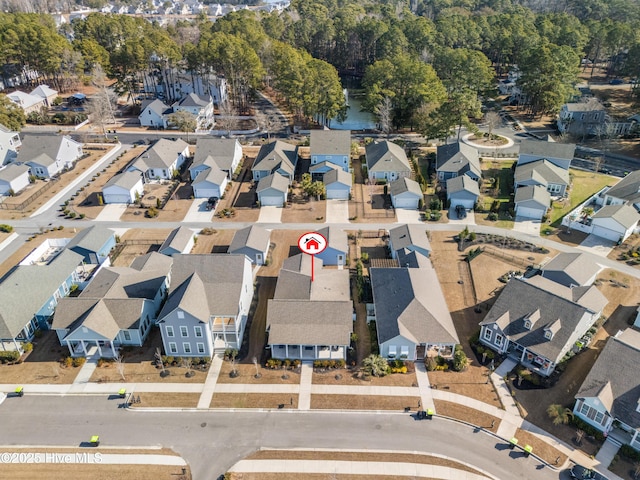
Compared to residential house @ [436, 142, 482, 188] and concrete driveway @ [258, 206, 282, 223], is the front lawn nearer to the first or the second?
residential house @ [436, 142, 482, 188]

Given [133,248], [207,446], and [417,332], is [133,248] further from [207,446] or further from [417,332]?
[417,332]

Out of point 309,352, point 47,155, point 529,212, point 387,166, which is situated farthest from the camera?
point 47,155

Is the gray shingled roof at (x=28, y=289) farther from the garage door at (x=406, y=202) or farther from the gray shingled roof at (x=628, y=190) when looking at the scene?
the gray shingled roof at (x=628, y=190)

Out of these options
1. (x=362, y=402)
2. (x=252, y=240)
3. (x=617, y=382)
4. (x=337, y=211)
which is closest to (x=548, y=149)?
(x=337, y=211)

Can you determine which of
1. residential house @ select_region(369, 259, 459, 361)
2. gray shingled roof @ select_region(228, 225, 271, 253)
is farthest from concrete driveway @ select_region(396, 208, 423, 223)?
residential house @ select_region(369, 259, 459, 361)

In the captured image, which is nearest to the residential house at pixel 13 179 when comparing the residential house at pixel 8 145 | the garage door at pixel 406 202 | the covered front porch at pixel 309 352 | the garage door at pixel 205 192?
the residential house at pixel 8 145

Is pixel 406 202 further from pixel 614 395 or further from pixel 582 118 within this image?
pixel 582 118
